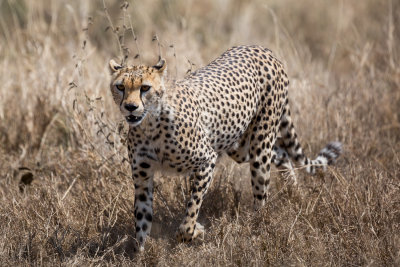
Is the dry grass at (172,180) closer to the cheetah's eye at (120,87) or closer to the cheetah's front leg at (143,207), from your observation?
the cheetah's front leg at (143,207)

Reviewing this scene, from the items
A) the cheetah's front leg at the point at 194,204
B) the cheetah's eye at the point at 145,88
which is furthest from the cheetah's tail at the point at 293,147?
the cheetah's eye at the point at 145,88

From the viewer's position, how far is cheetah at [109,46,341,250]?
335 centimetres

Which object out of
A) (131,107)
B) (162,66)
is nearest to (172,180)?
(162,66)

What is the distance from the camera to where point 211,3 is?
30.3 feet

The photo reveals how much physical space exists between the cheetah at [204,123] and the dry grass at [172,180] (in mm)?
183

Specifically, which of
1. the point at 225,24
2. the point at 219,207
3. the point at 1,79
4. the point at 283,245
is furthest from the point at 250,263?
the point at 225,24

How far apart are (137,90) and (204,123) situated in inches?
25.6

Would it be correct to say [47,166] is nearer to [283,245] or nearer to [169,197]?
[169,197]

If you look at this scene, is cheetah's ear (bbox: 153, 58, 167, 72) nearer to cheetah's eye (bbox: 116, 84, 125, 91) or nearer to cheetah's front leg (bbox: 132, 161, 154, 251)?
cheetah's eye (bbox: 116, 84, 125, 91)

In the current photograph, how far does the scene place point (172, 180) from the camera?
433 centimetres

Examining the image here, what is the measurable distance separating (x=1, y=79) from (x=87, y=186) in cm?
192

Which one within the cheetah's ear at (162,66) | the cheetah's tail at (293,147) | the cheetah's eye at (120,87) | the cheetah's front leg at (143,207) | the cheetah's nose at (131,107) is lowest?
the cheetah's front leg at (143,207)

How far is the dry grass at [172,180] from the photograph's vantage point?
3480 mm

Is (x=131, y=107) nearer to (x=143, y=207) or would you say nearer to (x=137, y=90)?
(x=137, y=90)
